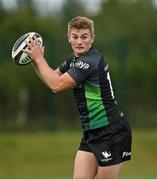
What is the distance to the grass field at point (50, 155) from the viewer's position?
15759mm

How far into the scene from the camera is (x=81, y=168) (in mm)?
7434

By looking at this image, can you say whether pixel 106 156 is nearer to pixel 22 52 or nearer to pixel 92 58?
pixel 92 58

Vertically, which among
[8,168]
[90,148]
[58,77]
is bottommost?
[8,168]

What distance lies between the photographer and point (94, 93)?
7387mm

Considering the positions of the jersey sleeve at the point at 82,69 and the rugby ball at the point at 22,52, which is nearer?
the jersey sleeve at the point at 82,69

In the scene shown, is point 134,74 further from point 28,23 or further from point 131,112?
point 28,23

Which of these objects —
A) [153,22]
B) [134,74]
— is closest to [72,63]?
[134,74]

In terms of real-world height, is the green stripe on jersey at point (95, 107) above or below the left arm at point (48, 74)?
below

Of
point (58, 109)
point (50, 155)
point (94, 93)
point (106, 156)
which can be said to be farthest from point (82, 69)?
point (58, 109)

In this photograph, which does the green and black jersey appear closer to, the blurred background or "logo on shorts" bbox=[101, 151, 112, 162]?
"logo on shorts" bbox=[101, 151, 112, 162]

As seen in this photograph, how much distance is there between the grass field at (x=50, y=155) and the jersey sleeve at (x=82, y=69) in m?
7.66

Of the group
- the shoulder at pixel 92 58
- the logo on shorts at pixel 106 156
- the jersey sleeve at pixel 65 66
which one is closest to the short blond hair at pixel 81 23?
the shoulder at pixel 92 58

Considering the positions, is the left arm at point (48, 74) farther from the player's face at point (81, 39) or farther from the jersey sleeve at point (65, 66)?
the jersey sleeve at point (65, 66)

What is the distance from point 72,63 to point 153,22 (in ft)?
105
